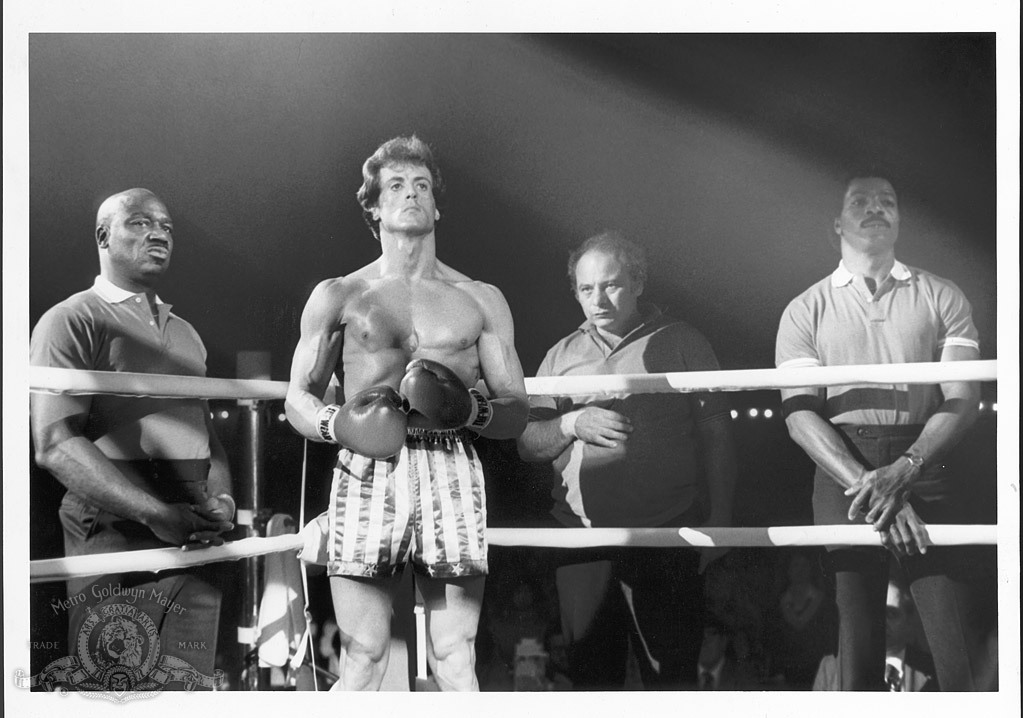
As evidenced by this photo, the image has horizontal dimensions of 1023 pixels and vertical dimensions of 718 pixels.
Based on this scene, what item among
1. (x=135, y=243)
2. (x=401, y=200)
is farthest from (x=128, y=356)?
(x=401, y=200)

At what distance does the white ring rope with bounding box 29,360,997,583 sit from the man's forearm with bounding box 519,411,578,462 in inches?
3.6

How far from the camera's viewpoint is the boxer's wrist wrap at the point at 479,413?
287 cm

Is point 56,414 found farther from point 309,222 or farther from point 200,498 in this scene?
point 309,222

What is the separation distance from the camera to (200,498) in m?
2.95

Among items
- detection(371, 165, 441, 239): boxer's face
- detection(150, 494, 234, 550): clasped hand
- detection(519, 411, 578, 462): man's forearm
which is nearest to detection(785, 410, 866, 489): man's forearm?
detection(519, 411, 578, 462): man's forearm

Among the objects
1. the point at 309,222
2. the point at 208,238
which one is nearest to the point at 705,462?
the point at 309,222

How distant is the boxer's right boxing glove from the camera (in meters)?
2.76

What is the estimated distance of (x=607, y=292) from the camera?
2996 millimetres

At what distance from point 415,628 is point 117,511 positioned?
101 cm

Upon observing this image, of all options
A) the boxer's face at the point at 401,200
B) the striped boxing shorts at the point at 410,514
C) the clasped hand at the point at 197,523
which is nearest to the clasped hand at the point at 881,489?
the striped boxing shorts at the point at 410,514

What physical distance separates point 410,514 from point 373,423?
13.2 inches

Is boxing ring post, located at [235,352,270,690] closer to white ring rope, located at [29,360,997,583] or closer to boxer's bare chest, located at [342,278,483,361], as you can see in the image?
white ring rope, located at [29,360,997,583]

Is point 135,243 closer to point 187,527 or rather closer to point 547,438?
point 187,527

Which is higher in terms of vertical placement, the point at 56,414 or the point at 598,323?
the point at 598,323
